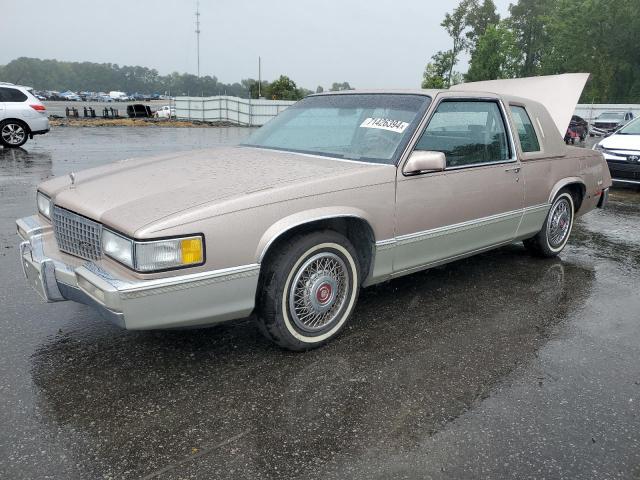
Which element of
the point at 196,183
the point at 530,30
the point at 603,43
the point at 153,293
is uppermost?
the point at 530,30

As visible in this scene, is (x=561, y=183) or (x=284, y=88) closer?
(x=561, y=183)

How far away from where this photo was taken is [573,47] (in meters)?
60.0

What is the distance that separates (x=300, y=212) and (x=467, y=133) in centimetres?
186

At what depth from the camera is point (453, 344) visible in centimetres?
335

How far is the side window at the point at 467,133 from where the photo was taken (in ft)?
12.3

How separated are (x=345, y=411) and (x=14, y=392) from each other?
1.70 metres

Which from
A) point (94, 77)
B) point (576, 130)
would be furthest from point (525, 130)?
point (94, 77)

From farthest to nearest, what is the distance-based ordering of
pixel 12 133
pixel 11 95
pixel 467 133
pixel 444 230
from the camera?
1. pixel 12 133
2. pixel 11 95
3. pixel 467 133
4. pixel 444 230

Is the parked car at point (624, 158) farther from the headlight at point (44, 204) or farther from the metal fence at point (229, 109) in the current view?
the metal fence at point (229, 109)

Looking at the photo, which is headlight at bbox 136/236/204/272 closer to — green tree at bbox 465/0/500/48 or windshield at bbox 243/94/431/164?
windshield at bbox 243/94/431/164

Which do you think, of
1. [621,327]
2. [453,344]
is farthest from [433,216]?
[621,327]

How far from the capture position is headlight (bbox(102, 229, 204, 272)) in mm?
2516

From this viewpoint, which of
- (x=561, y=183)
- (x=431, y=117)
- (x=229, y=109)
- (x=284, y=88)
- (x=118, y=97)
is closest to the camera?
(x=431, y=117)

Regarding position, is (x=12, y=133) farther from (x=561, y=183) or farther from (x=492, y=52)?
(x=492, y=52)
